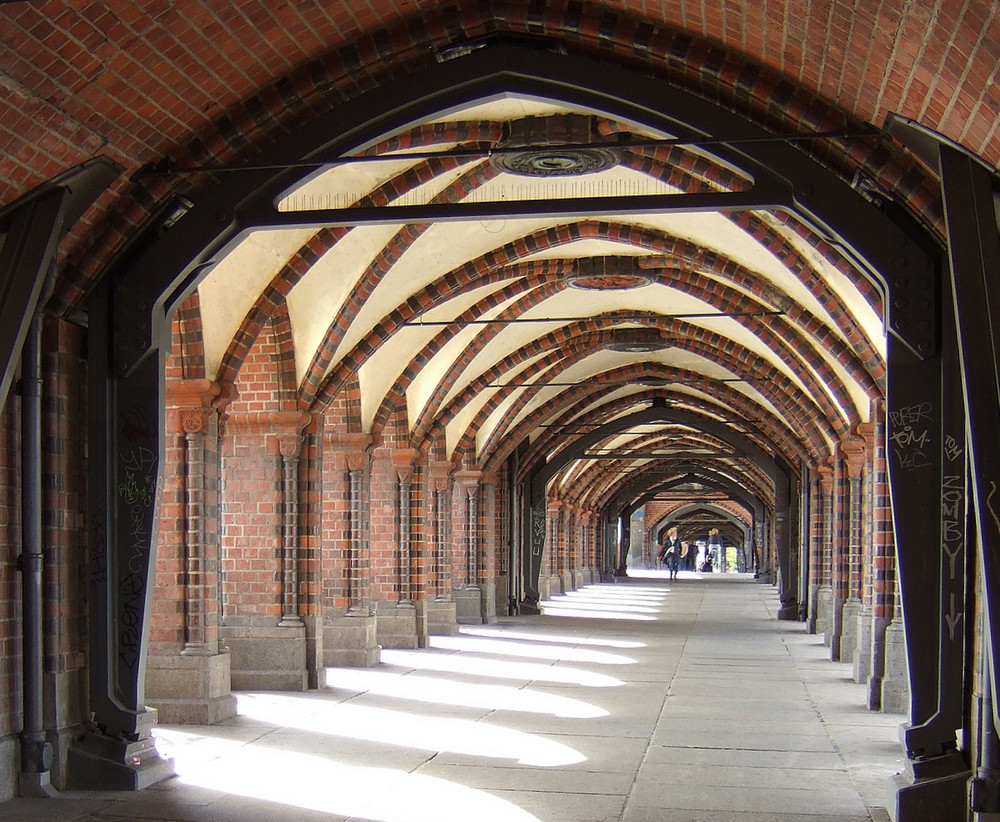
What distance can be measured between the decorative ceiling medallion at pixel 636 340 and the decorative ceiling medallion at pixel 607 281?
2705 mm

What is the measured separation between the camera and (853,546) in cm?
1623

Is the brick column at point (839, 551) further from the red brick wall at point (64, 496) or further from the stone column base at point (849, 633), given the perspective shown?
the red brick wall at point (64, 496)

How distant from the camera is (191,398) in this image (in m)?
10.7

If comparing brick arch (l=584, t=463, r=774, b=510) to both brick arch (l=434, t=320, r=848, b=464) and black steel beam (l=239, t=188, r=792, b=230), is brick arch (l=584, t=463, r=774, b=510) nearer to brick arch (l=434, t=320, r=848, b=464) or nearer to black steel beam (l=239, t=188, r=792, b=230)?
brick arch (l=434, t=320, r=848, b=464)

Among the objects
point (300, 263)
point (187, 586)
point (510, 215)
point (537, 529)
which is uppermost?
point (300, 263)

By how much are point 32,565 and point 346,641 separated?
740 cm

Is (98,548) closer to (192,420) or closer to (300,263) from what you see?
(192,420)

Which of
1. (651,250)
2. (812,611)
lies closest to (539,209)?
(651,250)

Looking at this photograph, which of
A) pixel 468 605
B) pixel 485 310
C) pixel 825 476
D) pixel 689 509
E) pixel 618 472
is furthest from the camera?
pixel 689 509

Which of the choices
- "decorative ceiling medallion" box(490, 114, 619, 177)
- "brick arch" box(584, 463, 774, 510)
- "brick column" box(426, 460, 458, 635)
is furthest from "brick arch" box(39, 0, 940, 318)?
"brick arch" box(584, 463, 774, 510)

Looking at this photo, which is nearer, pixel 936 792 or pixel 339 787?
pixel 936 792

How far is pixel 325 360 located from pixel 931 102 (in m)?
7.77

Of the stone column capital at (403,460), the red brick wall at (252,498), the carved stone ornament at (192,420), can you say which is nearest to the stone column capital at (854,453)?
the stone column capital at (403,460)

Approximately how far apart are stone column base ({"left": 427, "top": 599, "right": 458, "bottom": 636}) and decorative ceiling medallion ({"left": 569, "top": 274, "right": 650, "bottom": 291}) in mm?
5984
